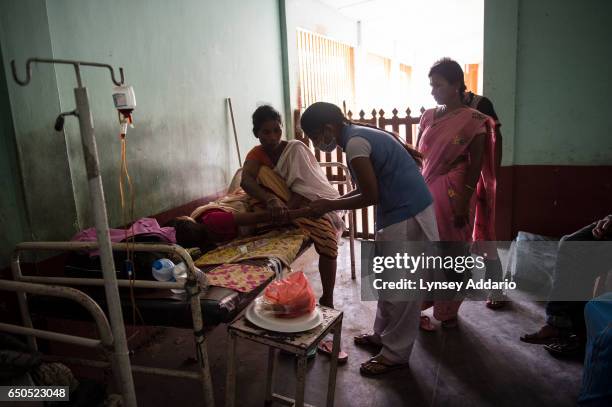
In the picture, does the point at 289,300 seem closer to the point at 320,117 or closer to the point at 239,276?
the point at 239,276

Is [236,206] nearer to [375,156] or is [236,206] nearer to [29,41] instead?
[375,156]

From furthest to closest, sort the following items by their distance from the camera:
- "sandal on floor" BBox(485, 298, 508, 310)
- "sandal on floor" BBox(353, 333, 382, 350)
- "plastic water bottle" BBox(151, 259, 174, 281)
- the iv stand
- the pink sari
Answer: "sandal on floor" BBox(485, 298, 508, 310) → the pink sari → "sandal on floor" BBox(353, 333, 382, 350) → "plastic water bottle" BBox(151, 259, 174, 281) → the iv stand

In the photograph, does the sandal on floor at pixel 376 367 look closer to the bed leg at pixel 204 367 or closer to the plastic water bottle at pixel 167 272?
the bed leg at pixel 204 367

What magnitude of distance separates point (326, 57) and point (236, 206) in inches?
154

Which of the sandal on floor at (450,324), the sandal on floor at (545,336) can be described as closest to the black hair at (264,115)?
the sandal on floor at (450,324)

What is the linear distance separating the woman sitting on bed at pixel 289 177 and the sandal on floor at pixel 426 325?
0.78 m

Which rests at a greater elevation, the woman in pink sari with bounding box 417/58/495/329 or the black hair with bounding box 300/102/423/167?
the black hair with bounding box 300/102/423/167

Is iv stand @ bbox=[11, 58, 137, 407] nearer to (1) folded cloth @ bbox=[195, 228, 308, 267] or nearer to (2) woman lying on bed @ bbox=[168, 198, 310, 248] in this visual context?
(1) folded cloth @ bbox=[195, 228, 308, 267]

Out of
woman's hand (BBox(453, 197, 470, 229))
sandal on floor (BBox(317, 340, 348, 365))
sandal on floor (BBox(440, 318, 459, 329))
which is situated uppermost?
woman's hand (BBox(453, 197, 470, 229))

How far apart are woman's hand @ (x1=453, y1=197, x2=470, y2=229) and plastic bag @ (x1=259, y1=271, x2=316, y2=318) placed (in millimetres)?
1443

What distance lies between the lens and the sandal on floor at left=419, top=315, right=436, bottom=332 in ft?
9.31

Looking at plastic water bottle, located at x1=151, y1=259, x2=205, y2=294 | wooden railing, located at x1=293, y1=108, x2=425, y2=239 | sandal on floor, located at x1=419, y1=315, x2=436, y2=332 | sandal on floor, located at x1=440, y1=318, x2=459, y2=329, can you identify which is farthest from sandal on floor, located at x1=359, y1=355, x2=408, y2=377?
wooden railing, located at x1=293, y1=108, x2=425, y2=239

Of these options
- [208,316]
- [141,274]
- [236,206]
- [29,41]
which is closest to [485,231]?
[236,206]

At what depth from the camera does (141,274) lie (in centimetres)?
197
